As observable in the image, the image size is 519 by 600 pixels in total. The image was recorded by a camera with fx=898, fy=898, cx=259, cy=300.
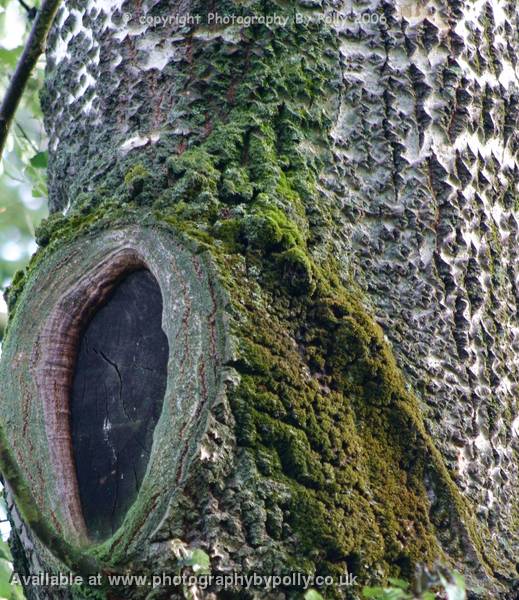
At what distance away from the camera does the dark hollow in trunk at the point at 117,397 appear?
1.53m

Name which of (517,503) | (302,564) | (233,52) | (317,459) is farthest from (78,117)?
(517,503)

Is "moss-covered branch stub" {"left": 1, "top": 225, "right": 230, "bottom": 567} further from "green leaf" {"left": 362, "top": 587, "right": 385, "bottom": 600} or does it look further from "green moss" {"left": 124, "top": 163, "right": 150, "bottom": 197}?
"green leaf" {"left": 362, "top": 587, "right": 385, "bottom": 600}

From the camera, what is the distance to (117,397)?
1.59 metres

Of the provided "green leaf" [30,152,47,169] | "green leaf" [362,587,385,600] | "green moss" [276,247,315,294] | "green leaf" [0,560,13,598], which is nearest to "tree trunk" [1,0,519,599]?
"green moss" [276,247,315,294]

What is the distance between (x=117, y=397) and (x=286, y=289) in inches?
14.0

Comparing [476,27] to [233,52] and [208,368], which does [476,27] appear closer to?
[233,52]

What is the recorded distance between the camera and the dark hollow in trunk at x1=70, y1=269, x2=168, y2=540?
1.53m

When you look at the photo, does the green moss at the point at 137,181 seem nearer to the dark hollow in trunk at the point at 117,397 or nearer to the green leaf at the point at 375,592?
the dark hollow in trunk at the point at 117,397

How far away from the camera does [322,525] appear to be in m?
1.46

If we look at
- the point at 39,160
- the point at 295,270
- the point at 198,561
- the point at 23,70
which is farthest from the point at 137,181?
the point at 39,160

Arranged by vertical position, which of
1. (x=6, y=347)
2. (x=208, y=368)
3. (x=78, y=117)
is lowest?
(x=208, y=368)

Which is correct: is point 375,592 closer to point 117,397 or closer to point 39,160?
point 117,397

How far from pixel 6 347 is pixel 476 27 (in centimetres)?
124

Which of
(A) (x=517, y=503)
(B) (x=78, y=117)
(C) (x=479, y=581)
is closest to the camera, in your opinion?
Answer: (C) (x=479, y=581)
